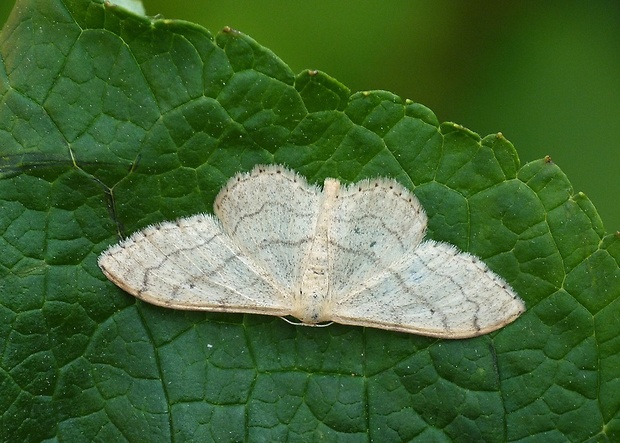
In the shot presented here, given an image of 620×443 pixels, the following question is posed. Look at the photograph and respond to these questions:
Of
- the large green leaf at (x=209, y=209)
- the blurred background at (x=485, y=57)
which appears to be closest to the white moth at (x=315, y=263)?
the large green leaf at (x=209, y=209)

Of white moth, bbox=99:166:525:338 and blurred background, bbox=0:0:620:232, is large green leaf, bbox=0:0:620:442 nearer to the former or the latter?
white moth, bbox=99:166:525:338

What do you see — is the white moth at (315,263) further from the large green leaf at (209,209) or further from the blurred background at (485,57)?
the blurred background at (485,57)

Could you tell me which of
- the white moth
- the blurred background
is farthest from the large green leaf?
the blurred background

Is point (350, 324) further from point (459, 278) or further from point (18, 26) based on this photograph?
point (18, 26)

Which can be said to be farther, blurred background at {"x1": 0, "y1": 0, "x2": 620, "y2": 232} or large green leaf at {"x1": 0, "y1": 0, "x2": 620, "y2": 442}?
blurred background at {"x1": 0, "y1": 0, "x2": 620, "y2": 232}

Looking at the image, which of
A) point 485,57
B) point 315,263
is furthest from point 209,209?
point 485,57
